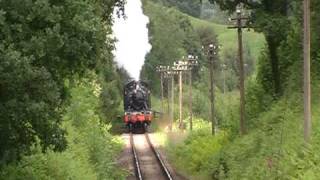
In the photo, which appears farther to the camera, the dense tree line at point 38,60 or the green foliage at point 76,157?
the green foliage at point 76,157

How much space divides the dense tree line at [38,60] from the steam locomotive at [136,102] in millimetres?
51871

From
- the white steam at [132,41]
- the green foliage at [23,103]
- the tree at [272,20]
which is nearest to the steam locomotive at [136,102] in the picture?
the white steam at [132,41]

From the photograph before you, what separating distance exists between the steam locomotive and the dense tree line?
2042 inches

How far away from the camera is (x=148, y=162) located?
163 feet

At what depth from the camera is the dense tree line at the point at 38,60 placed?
17.5 m

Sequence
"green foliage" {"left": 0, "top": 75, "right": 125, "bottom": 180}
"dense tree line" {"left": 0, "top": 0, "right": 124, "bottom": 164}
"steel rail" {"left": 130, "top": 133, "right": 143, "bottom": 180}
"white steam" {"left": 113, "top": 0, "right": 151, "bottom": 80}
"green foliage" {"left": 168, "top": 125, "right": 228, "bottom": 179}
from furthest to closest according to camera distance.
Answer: "white steam" {"left": 113, "top": 0, "right": 151, "bottom": 80} < "green foliage" {"left": 168, "top": 125, "right": 228, "bottom": 179} < "steel rail" {"left": 130, "top": 133, "right": 143, "bottom": 180} < "green foliage" {"left": 0, "top": 75, "right": 125, "bottom": 180} < "dense tree line" {"left": 0, "top": 0, "right": 124, "bottom": 164}

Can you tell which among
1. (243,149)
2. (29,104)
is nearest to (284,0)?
(243,149)

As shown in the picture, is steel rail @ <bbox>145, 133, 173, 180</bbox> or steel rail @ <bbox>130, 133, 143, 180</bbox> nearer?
steel rail @ <bbox>145, 133, 173, 180</bbox>

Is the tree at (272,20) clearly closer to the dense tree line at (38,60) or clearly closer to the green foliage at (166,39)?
the dense tree line at (38,60)

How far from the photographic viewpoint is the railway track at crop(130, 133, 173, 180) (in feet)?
137

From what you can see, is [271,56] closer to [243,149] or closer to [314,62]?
[314,62]


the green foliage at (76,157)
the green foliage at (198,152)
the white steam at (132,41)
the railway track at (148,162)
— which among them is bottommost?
the railway track at (148,162)

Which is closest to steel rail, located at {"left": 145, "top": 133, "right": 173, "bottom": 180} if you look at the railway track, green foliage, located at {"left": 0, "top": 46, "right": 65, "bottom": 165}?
the railway track

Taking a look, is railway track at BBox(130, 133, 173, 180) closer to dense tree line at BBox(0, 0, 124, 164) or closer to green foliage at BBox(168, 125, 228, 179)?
green foliage at BBox(168, 125, 228, 179)
